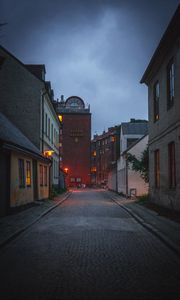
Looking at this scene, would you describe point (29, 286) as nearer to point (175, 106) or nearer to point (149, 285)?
point (149, 285)

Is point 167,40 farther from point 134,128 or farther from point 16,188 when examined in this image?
point 134,128

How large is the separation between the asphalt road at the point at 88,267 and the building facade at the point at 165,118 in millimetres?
6072

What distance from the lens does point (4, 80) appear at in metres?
27.7

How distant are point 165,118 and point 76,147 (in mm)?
59466

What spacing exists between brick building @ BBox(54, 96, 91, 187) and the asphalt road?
212ft

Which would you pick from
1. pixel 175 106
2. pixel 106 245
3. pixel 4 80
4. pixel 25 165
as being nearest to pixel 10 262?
pixel 106 245

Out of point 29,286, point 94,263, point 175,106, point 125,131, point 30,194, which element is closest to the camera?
point 29,286

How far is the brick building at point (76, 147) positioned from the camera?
75.4 metres

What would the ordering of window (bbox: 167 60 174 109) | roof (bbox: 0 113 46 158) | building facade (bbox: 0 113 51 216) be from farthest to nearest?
window (bbox: 167 60 174 109) < roof (bbox: 0 113 46 158) < building facade (bbox: 0 113 51 216)

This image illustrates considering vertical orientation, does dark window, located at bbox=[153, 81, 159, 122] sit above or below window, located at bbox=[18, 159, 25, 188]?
above

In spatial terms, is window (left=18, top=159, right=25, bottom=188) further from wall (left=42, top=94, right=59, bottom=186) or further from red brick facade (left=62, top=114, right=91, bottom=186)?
red brick facade (left=62, top=114, right=91, bottom=186)

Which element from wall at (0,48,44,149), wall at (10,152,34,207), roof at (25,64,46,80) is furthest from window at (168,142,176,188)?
roof at (25,64,46,80)

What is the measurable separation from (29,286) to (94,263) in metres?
1.73

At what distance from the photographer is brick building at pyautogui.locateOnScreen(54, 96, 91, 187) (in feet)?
247
